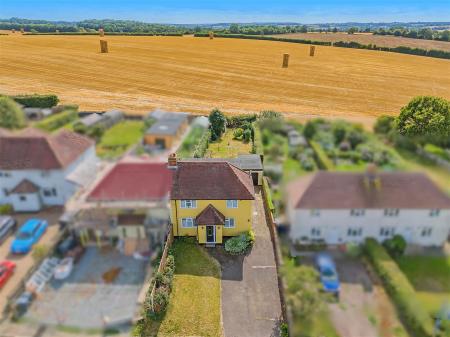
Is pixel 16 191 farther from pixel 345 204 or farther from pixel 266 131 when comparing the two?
pixel 345 204

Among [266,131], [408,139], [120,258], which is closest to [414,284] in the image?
[408,139]

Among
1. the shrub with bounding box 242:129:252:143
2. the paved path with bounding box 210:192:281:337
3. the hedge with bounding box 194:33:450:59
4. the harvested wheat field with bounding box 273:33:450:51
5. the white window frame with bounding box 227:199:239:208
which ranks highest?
the harvested wheat field with bounding box 273:33:450:51

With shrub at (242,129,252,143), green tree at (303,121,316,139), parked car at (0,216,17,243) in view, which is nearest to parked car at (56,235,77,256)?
parked car at (0,216,17,243)

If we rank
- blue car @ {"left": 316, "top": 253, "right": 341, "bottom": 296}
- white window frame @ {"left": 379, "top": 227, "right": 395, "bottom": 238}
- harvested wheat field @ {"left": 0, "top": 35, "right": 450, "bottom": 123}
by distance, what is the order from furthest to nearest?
1. harvested wheat field @ {"left": 0, "top": 35, "right": 450, "bottom": 123}
2. blue car @ {"left": 316, "top": 253, "right": 341, "bottom": 296}
3. white window frame @ {"left": 379, "top": 227, "right": 395, "bottom": 238}

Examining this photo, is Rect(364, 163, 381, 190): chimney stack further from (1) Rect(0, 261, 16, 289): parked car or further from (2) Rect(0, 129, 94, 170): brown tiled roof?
(1) Rect(0, 261, 16, 289): parked car

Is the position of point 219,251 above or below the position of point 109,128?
below

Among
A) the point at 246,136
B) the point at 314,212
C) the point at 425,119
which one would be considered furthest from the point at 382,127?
the point at 246,136

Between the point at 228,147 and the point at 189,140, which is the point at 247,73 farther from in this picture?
the point at 189,140
